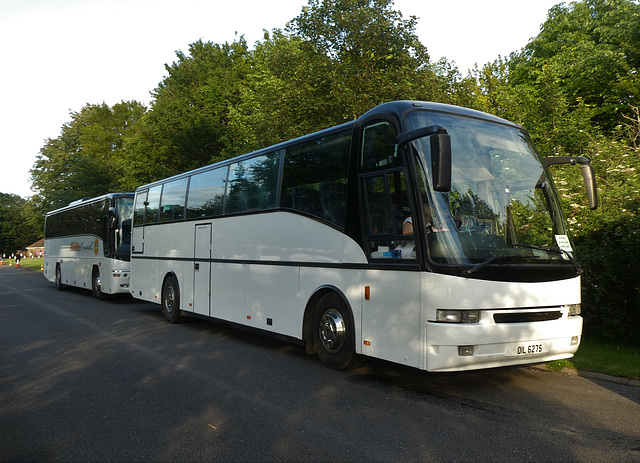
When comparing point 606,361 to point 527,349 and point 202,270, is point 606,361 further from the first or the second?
point 202,270

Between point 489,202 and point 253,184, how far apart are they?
15.5ft

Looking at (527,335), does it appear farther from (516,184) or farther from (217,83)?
(217,83)

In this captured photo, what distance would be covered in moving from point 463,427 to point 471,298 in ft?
4.60

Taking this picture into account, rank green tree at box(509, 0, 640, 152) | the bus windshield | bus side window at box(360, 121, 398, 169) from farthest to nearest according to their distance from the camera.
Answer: green tree at box(509, 0, 640, 152), bus side window at box(360, 121, 398, 169), the bus windshield

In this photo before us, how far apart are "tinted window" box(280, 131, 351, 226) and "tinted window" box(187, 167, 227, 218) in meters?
2.45

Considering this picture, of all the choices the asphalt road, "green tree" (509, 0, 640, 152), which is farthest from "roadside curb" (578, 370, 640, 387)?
"green tree" (509, 0, 640, 152)

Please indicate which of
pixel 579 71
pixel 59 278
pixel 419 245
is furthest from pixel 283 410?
pixel 579 71

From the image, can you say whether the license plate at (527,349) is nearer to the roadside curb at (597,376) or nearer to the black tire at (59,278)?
the roadside curb at (597,376)

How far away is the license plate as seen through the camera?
5934 millimetres

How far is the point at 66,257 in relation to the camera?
2255 cm

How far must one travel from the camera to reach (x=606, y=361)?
7582 mm

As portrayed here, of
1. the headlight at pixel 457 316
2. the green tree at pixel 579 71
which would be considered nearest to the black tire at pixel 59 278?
the green tree at pixel 579 71

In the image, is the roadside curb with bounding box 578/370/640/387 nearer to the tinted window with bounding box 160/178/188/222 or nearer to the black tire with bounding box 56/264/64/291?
the tinted window with bounding box 160/178/188/222

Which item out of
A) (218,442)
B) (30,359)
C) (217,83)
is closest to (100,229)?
(30,359)
